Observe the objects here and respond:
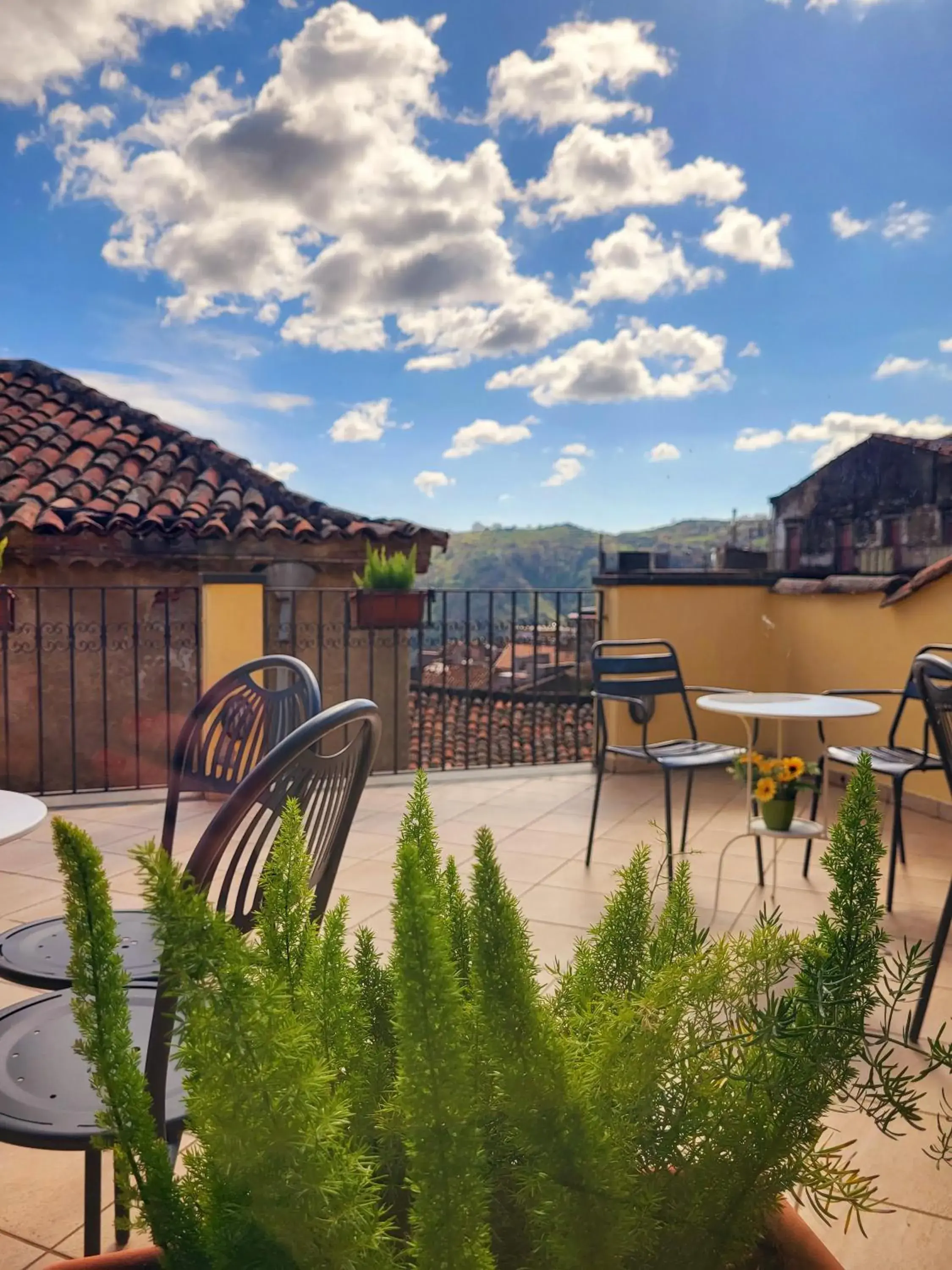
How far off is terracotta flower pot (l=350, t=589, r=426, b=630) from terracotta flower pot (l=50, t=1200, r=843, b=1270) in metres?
4.59

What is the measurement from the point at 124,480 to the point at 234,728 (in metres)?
6.31

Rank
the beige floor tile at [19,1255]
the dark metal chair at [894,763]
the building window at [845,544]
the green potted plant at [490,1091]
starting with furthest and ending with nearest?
the building window at [845,544]
the dark metal chair at [894,763]
the beige floor tile at [19,1255]
the green potted plant at [490,1091]

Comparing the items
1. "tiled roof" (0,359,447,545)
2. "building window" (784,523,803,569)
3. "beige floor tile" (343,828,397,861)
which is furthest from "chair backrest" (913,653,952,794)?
"building window" (784,523,803,569)

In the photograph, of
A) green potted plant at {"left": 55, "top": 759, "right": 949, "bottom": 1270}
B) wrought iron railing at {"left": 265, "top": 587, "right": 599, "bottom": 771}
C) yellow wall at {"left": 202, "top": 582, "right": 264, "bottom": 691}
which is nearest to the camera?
green potted plant at {"left": 55, "top": 759, "right": 949, "bottom": 1270}

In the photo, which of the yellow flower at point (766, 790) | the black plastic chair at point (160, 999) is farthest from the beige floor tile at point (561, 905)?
the black plastic chair at point (160, 999)

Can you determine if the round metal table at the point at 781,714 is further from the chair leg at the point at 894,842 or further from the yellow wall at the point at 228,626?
the yellow wall at the point at 228,626

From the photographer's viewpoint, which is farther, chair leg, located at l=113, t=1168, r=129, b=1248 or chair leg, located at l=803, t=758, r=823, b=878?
chair leg, located at l=803, t=758, r=823, b=878

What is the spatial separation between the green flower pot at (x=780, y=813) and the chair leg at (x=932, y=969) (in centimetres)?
95

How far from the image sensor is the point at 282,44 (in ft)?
44.3

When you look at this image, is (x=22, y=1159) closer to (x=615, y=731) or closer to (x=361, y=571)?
(x=615, y=731)

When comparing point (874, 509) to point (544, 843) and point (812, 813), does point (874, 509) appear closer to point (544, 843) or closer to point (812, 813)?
point (812, 813)

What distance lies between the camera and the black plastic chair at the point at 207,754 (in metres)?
1.33

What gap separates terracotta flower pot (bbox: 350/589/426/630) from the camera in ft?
16.5

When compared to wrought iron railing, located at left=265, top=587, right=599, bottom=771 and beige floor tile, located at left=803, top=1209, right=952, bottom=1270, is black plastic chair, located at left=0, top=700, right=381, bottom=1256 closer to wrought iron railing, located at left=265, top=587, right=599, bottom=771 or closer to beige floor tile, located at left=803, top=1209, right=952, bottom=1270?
beige floor tile, located at left=803, top=1209, right=952, bottom=1270
